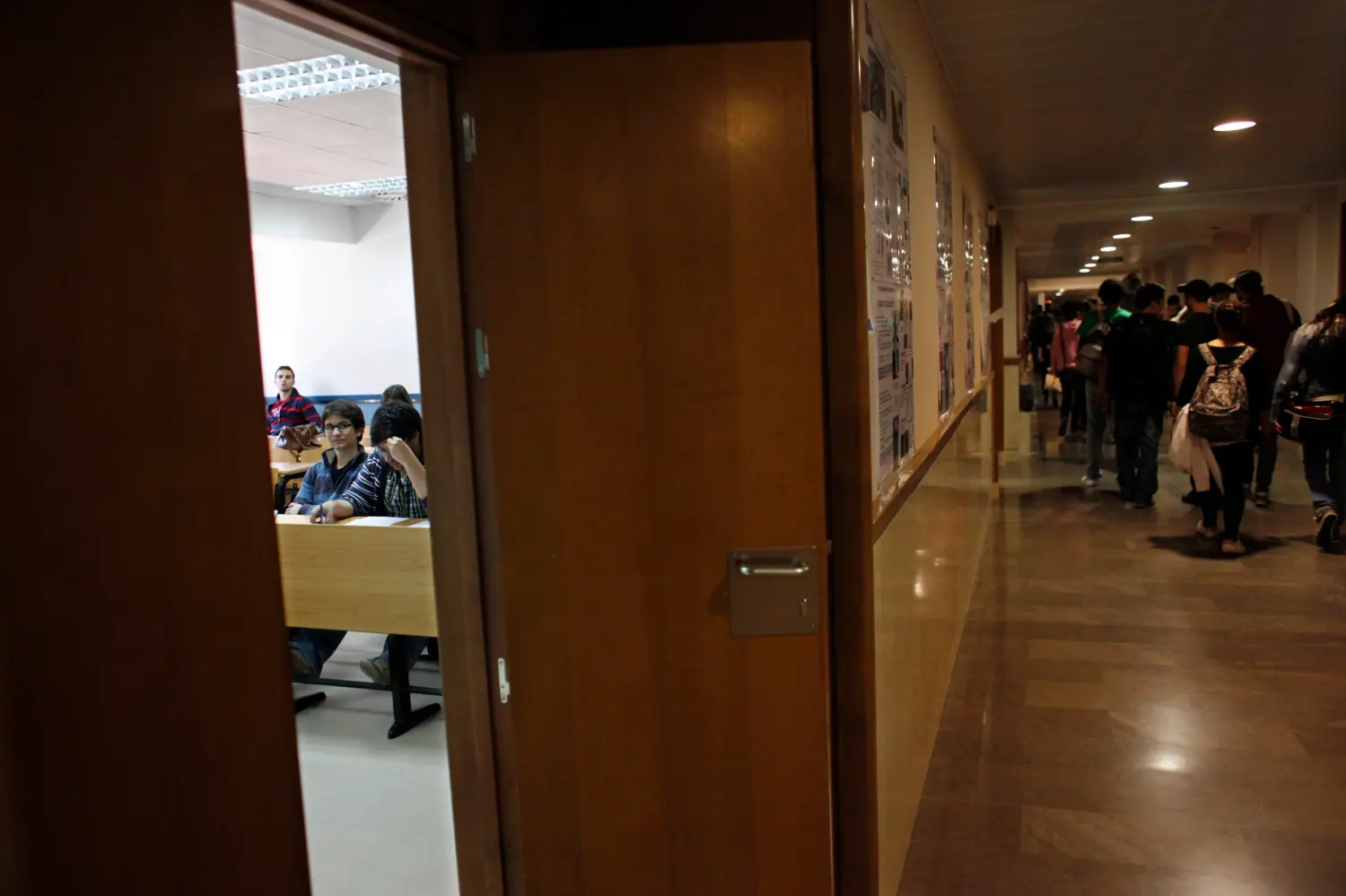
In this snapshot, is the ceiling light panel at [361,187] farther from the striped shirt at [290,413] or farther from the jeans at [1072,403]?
the jeans at [1072,403]

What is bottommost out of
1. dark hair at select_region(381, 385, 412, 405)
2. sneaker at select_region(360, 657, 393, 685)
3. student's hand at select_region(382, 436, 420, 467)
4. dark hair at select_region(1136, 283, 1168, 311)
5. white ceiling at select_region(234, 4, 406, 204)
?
sneaker at select_region(360, 657, 393, 685)

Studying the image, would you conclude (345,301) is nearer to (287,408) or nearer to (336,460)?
(287,408)

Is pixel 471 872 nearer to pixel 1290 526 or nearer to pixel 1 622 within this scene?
pixel 1 622

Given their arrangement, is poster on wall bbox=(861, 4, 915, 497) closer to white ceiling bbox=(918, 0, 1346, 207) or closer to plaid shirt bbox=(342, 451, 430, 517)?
white ceiling bbox=(918, 0, 1346, 207)

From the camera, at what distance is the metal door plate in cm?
181

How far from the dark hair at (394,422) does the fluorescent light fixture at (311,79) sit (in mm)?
1718

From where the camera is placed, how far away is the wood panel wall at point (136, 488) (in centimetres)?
91

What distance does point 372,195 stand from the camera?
28.1 ft

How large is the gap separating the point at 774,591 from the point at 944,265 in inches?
89.9

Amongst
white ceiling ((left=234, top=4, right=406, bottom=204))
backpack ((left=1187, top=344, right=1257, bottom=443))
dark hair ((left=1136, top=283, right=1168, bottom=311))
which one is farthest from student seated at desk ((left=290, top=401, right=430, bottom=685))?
dark hair ((left=1136, top=283, right=1168, bottom=311))

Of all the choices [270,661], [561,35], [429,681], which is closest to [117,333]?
[270,661]

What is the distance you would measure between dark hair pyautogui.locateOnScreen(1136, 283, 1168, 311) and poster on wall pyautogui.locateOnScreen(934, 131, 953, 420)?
3.13m

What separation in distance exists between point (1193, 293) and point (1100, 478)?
2200 millimetres

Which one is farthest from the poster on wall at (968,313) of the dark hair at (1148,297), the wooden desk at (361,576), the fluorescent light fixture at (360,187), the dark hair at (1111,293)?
the fluorescent light fixture at (360,187)
